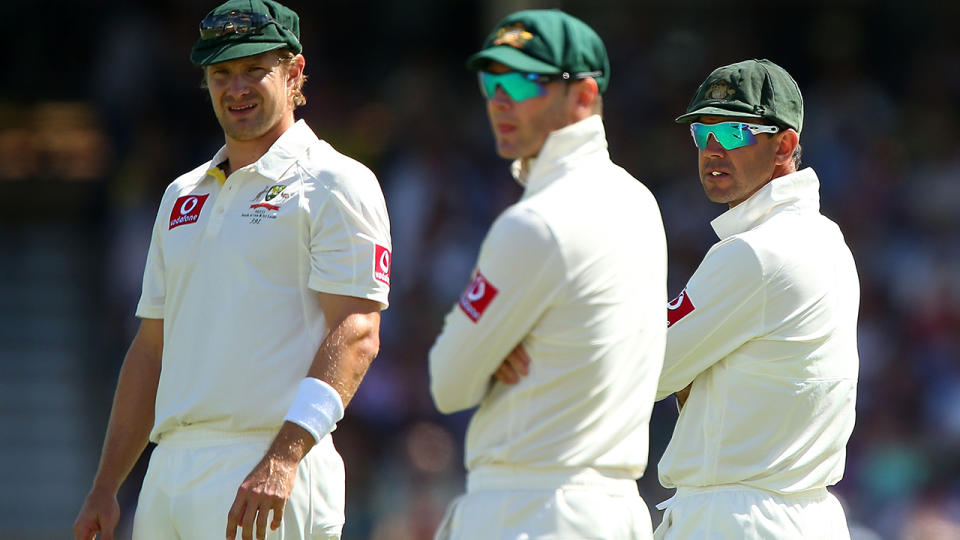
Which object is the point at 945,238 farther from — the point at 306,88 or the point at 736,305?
the point at 736,305

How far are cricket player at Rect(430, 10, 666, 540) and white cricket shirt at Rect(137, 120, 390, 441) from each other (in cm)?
71

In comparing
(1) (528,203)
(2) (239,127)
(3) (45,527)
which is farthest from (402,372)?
(1) (528,203)

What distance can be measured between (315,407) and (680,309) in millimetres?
1038

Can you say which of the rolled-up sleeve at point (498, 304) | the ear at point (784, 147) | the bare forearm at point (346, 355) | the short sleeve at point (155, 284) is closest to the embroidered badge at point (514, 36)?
the rolled-up sleeve at point (498, 304)

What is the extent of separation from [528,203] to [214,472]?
4.14ft

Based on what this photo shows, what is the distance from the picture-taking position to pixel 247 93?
411 cm

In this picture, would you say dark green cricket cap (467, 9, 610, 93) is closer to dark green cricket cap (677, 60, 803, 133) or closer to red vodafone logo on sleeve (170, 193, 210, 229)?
dark green cricket cap (677, 60, 803, 133)

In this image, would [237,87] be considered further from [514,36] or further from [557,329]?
[557,329]

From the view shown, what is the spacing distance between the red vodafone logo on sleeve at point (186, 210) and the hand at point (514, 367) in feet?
4.15

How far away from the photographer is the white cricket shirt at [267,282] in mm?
3910

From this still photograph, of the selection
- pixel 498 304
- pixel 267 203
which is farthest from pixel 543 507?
pixel 267 203

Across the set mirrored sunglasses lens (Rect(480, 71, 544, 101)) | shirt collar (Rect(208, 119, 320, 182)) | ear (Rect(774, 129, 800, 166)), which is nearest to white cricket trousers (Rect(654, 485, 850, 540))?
ear (Rect(774, 129, 800, 166))

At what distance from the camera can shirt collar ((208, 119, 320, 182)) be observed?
160 inches

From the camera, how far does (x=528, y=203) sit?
322cm
